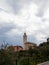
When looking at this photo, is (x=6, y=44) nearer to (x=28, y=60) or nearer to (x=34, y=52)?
(x=28, y=60)

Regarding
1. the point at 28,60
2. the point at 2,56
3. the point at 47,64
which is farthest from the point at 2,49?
the point at 47,64

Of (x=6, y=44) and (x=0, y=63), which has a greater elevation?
(x=6, y=44)

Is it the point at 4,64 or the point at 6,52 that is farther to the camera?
the point at 6,52

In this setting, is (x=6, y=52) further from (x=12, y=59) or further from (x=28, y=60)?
(x=28, y=60)

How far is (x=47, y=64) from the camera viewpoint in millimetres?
21391

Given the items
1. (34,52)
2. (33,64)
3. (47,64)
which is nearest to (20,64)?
(33,64)

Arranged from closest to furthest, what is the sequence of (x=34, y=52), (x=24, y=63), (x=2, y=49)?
1. (x=2, y=49)
2. (x=24, y=63)
3. (x=34, y=52)

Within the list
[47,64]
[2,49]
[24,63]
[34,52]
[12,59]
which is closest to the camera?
[12,59]

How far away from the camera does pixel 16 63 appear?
1661 centimetres

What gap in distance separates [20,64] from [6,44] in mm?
2068

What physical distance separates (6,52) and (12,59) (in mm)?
935

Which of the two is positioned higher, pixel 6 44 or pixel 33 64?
pixel 6 44

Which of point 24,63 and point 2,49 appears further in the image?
point 24,63

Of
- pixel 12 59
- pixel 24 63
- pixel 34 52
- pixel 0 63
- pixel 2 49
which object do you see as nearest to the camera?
pixel 0 63
